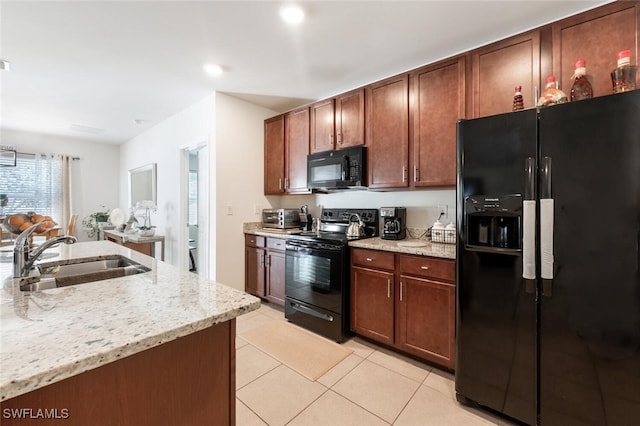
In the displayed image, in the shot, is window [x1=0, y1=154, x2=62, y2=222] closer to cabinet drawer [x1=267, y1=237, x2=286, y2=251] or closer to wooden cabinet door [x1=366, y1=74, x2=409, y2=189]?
cabinet drawer [x1=267, y1=237, x2=286, y2=251]

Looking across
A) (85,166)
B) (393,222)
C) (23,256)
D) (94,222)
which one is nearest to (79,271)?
(23,256)

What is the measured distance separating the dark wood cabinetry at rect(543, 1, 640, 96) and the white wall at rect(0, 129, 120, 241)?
7270 millimetres

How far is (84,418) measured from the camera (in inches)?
25.0

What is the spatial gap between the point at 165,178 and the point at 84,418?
4.17 m

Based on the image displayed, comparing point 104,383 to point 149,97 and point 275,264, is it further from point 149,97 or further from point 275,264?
point 149,97

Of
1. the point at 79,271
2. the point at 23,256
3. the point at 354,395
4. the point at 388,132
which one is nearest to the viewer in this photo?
the point at 23,256

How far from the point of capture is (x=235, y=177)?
337 centimetres

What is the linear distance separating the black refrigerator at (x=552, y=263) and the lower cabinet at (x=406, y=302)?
10.2 inches

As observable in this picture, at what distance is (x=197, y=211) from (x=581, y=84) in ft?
14.5

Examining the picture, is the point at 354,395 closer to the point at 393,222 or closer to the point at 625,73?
the point at 393,222

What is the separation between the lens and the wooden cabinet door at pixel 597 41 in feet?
5.25

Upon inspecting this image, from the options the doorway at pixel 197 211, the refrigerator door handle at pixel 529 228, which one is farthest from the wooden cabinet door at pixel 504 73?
the doorway at pixel 197 211

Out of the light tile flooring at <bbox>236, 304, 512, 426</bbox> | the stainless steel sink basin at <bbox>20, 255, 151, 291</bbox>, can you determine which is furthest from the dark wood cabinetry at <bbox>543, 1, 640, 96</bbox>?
the stainless steel sink basin at <bbox>20, 255, 151, 291</bbox>

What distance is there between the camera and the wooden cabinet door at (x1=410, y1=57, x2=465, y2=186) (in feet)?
7.12
